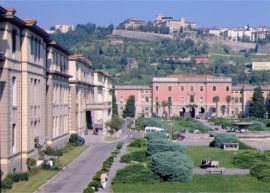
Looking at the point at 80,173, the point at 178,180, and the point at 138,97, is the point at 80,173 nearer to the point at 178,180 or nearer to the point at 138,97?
the point at 178,180

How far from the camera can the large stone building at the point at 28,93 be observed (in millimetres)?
28906

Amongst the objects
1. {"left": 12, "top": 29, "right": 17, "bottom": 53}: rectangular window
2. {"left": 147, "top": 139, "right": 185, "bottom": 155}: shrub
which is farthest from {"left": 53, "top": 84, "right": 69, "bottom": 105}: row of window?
{"left": 12, "top": 29, "right": 17, "bottom": 53}: rectangular window

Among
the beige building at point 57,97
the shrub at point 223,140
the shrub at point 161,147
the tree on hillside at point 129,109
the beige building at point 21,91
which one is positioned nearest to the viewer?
the beige building at point 21,91

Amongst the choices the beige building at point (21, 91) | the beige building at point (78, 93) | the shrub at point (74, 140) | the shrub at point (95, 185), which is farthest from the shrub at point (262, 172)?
the beige building at point (78, 93)

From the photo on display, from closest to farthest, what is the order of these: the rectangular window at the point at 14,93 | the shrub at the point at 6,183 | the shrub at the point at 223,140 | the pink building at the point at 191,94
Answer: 1. the shrub at the point at 6,183
2. the rectangular window at the point at 14,93
3. the shrub at the point at 223,140
4. the pink building at the point at 191,94

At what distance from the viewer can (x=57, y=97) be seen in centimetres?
4631

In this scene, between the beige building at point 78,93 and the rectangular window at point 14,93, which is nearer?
the rectangular window at point 14,93

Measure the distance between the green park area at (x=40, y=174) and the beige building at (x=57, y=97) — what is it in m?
1.34

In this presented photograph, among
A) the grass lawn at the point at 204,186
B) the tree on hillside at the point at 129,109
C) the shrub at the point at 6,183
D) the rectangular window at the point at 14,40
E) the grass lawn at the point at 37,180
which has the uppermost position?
the rectangular window at the point at 14,40

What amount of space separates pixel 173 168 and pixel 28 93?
8.40m

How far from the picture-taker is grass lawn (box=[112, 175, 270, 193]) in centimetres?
2681

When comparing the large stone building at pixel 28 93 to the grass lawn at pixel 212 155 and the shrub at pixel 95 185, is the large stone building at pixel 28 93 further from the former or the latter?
the grass lawn at pixel 212 155

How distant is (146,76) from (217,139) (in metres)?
121

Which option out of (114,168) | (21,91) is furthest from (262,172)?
(21,91)
